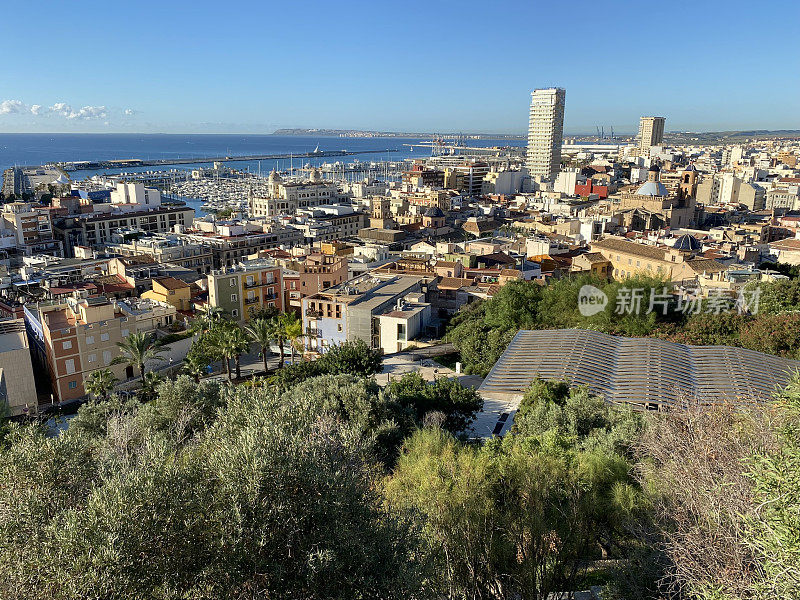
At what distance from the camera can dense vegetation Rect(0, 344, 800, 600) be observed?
7.25 m

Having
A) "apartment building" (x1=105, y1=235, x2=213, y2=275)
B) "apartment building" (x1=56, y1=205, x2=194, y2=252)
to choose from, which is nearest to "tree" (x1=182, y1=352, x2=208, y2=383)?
"apartment building" (x1=105, y1=235, x2=213, y2=275)

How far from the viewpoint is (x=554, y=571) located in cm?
1018

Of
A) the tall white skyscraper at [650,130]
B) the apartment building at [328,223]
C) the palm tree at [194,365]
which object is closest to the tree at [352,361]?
the palm tree at [194,365]

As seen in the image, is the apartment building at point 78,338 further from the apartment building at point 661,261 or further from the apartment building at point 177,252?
the apartment building at point 661,261

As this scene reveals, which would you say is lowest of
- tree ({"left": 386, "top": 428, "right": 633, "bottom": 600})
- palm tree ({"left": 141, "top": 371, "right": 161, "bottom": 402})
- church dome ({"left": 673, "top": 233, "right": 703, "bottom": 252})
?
palm tree ({"left": 141, "top": 371, "right": 161, "bottom": 402})

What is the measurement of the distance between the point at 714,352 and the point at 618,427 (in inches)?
393

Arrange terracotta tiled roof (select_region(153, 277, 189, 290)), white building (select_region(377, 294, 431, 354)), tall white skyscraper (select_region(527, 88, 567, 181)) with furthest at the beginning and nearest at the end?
1. tall white skyscraper (select_region(527, 88, 567, 181))
2. terracotta tiled roof (select_region(153, 277, 189, 290))
3. white building (select_region(377, 294, 431, 354))

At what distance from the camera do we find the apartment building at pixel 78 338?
2705cm

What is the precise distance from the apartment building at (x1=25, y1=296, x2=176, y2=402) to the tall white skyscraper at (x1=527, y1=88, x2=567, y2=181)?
116 meters

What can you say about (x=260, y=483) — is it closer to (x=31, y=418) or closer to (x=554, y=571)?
(x=554, y=571)

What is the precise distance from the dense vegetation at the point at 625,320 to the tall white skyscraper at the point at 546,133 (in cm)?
10843

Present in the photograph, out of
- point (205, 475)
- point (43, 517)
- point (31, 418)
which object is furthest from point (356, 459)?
point (31, 418)

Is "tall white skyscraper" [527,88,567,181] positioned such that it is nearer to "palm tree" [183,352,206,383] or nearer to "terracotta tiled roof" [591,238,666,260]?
"terracotta tiled roof" [591,238,666,260]

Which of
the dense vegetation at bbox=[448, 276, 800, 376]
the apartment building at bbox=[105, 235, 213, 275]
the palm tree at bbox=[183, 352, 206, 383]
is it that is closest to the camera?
the dense vegetation at bbox=[448, 276, 800, 376]
